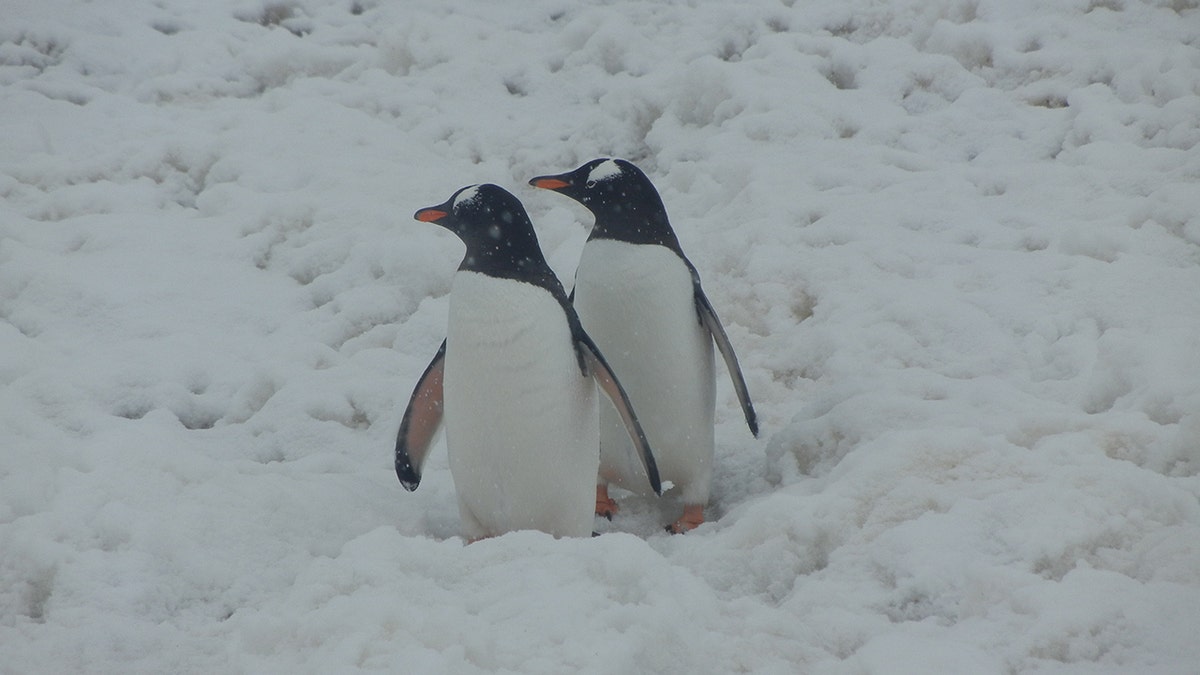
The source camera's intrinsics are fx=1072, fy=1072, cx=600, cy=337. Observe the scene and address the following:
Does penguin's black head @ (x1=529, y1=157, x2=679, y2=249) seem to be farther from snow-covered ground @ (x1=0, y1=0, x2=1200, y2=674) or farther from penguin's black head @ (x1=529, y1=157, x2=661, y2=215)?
snow-covered ground @ (x1=0, y1=0, x2=1200, y2=674)

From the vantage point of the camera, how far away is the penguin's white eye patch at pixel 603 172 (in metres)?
2.94

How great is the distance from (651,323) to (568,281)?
41.9 inches

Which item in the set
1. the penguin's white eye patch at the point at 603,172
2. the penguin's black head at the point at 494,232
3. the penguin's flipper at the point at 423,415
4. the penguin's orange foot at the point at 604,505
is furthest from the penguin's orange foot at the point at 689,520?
the penguin's white eye patch at the point at 603,172

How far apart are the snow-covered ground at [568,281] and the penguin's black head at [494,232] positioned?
0.70 m

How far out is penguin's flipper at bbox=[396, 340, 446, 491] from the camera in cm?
278

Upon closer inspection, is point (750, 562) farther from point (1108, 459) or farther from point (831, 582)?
point (1108, 459)

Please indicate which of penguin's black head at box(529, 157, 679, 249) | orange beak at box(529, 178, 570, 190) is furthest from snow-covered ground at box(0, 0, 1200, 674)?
orange beak at box(529, 178, 570, 190)

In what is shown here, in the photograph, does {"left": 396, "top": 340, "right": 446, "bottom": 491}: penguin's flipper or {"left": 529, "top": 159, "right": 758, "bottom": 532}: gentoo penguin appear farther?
{"left": 529, "top": 159, "right": 758, "bottom": 532}: gentoo penguin

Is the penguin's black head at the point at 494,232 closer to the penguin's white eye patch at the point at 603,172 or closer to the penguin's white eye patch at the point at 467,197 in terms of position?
the penguin's white eye patch at the point at 467,197

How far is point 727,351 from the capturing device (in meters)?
2.95

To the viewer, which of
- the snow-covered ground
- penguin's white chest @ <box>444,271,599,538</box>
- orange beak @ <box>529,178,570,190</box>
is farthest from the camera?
orange beak @ <box>529,178,570,190</box>

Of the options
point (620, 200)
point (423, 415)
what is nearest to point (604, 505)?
point (423, 415)

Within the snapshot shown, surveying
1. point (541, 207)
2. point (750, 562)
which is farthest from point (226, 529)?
point (541, 207)

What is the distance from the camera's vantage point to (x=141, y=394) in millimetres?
3207
